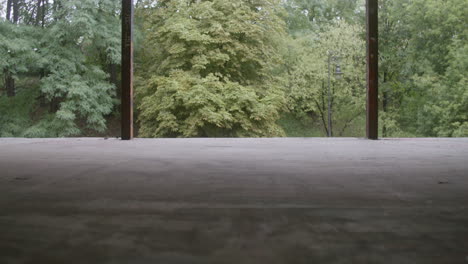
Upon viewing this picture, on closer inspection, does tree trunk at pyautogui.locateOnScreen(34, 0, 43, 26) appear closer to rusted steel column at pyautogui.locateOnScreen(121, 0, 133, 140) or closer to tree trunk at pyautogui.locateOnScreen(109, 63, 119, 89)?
tree trunk at pyautogui.locateOnScreen(109, 63, 119, 89)

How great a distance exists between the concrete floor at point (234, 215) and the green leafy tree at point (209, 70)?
12.8 m

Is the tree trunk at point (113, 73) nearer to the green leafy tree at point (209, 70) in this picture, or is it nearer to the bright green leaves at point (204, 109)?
the green leafy tree at point (209, 70)

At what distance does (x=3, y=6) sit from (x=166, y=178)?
21111mm

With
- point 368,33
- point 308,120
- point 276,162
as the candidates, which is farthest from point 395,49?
point 276,162

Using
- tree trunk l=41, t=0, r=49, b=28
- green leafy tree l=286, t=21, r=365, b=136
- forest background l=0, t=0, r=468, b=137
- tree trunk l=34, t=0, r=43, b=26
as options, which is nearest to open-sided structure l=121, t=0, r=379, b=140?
forest background l=0, t=0, r=468, b=137

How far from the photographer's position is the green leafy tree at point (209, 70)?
1616cm

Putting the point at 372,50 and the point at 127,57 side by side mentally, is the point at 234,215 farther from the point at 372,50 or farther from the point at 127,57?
the point at 372,50

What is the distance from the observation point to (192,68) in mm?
16797

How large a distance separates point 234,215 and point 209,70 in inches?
651

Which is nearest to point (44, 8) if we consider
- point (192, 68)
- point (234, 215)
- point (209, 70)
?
point (192, 68)

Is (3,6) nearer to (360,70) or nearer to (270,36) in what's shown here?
(270,36)

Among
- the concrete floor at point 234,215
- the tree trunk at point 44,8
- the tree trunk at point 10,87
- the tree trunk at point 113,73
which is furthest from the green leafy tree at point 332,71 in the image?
the concrete floor at point 234,215

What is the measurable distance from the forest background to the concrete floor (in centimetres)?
1282

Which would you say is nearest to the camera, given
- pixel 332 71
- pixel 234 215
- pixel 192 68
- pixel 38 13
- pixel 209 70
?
pixel 234 215
